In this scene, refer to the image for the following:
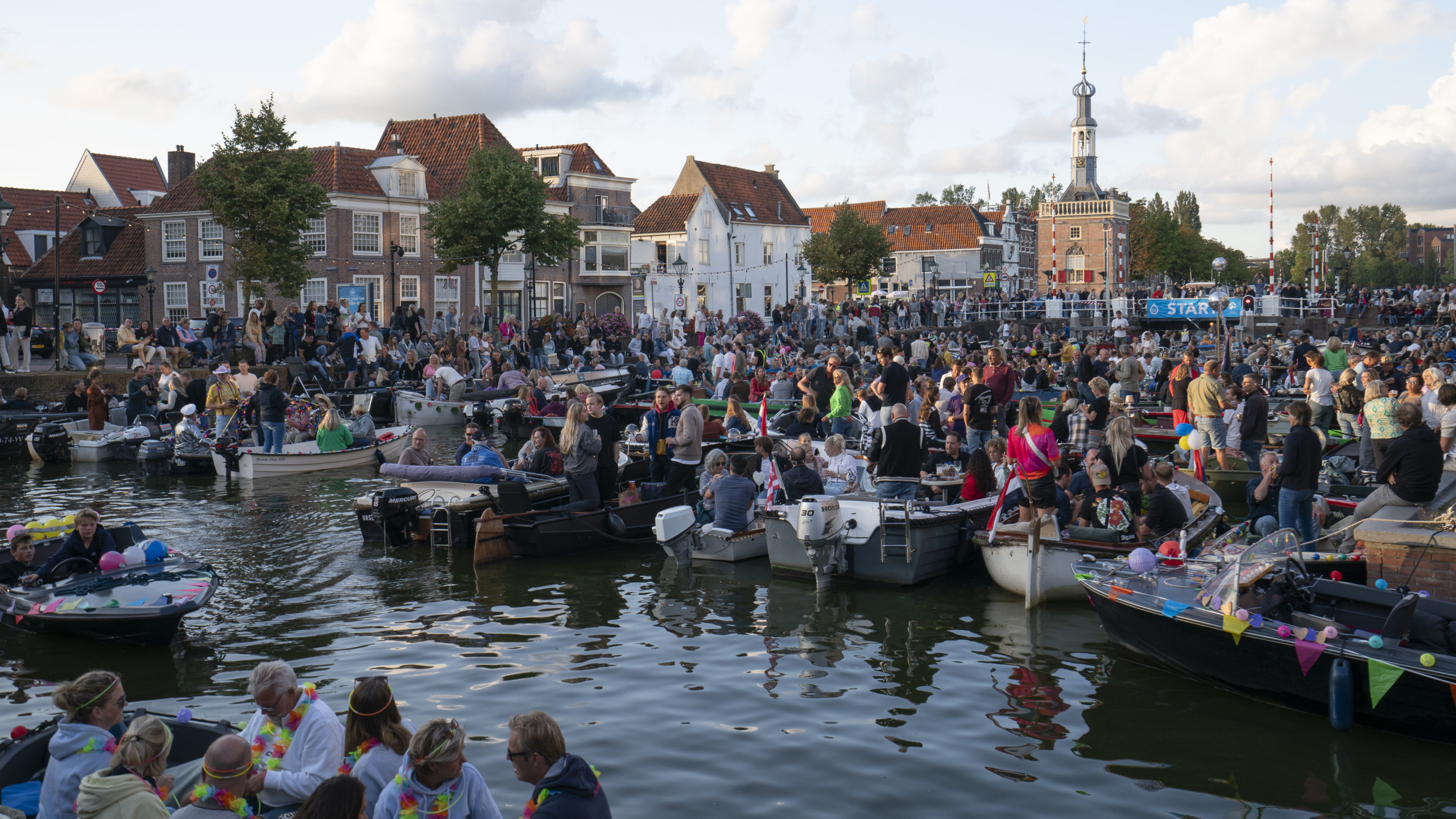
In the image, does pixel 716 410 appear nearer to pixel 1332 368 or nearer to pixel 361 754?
pixel 1332 368

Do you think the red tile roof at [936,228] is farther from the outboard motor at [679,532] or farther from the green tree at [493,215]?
the outboard motor at [679,532]

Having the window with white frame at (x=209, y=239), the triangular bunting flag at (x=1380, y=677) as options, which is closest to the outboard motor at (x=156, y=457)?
the triangular bunting flag at (x=1380, y=677)

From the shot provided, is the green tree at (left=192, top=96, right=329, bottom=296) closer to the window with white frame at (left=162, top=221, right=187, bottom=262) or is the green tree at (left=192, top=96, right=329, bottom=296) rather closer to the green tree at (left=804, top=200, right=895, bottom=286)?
the window with white frame at (left=162, top=221, right=187, bottom=262)

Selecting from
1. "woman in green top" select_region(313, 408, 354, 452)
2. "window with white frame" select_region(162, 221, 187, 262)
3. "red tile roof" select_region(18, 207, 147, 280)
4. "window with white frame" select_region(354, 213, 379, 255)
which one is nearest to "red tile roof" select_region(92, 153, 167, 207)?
"red tile roof" select_region(18, 207, 147, 280)

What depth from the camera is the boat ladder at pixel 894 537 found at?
11891 mm

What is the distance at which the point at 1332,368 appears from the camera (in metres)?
21.0

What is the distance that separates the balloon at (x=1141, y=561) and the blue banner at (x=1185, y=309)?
4391 centimetres

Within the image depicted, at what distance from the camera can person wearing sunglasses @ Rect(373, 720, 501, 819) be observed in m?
4.82

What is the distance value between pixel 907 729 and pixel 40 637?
8024mm

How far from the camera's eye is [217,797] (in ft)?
16.1

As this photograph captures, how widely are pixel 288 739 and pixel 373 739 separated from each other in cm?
69

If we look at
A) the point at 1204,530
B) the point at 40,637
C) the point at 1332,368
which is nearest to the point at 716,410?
the point at 1332,368

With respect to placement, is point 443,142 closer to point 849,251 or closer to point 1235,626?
point 849,251

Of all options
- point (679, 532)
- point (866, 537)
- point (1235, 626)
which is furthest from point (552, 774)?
point (679, 532)
